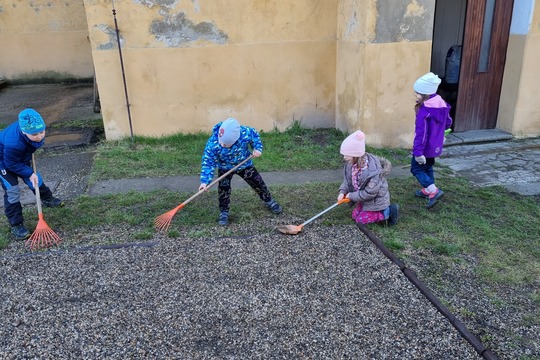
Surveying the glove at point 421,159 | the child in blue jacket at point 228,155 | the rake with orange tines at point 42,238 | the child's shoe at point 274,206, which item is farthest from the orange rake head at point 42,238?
the glove at point 421,159

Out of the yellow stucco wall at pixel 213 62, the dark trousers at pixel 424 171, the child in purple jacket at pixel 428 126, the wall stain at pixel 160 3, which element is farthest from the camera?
the yellow stucco wall at pixel 213 62

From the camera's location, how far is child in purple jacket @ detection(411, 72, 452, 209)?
4738 mm

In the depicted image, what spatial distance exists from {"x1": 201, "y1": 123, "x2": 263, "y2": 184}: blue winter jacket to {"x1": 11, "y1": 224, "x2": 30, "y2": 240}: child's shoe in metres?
1.81

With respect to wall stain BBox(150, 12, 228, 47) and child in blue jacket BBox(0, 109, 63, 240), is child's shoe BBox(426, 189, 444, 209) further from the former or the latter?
wall stain BBox(150, 12, 228, 47)

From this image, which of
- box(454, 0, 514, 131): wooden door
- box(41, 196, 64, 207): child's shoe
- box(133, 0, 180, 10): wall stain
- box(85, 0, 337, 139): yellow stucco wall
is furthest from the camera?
box(454, 0, 514, 131): wooden door

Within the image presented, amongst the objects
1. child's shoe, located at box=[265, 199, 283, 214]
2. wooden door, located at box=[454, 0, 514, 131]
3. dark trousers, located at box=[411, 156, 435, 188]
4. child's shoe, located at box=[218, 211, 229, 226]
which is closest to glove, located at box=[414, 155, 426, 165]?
dark trousers, located at box=[411, 156, 435, 188]

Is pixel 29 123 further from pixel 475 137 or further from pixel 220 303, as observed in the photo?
pixel 475 137

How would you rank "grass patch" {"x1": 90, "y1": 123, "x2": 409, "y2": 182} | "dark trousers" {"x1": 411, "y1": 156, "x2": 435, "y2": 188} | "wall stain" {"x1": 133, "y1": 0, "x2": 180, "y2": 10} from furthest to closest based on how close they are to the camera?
"wall stain" {"x1": 133, "y1": 0, "x2": 180, "y2": 10}
"grass patch" {"x1": 90, "y1": 123, "x2": 409, "y2": 182}
"dark trousers" {"x1": 411, "y1": 156, "x2": 435, "y2": 188}

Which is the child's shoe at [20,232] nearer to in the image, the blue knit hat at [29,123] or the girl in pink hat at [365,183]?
the blue knit hat at [29,123]

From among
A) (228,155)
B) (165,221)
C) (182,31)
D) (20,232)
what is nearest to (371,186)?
(228,155)

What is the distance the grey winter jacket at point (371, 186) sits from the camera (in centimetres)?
437

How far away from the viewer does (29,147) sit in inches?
178

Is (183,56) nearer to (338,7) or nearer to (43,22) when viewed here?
(338,7)

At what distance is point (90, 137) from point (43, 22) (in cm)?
695
